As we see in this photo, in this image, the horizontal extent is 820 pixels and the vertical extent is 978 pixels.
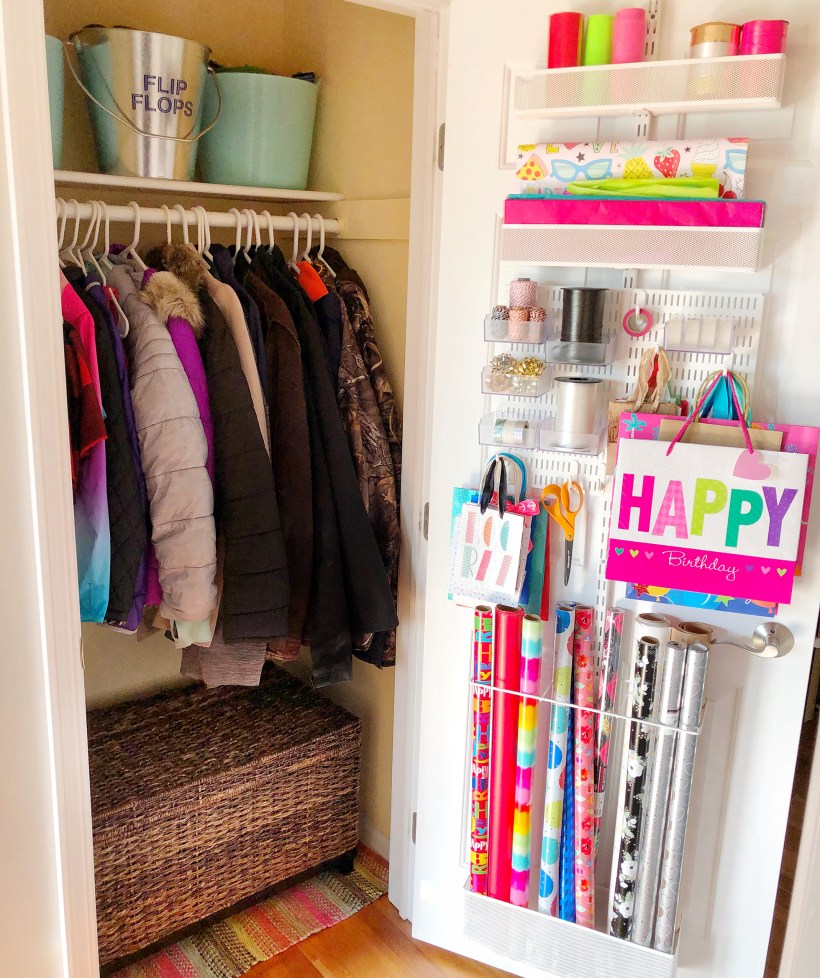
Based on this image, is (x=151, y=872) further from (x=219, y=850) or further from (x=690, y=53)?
(x=690, y=53)

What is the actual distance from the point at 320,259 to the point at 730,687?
1344 millimetres

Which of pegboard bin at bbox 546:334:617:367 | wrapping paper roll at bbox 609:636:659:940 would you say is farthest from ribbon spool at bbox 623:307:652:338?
wrapping paper roll at bbox 609:636:659:940

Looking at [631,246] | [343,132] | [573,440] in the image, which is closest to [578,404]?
[573,440]

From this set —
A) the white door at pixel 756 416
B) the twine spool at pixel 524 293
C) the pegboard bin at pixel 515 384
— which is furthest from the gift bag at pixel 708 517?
the twine spool at pixel 524 293

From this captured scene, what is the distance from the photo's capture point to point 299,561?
198 centimetres

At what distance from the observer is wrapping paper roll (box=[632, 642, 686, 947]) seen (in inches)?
65.9

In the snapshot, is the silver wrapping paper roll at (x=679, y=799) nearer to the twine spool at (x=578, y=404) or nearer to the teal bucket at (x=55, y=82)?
the twine spool at (x=578, y=404)

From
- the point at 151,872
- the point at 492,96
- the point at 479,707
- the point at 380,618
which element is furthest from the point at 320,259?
the point at 151,872

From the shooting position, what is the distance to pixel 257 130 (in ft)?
6.97

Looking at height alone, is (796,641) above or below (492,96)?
below

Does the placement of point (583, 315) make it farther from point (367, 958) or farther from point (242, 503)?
point (367, 958)

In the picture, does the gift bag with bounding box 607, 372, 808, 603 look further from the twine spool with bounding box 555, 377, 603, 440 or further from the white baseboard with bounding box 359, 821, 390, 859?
the white baseboard with bounding box 359, 821, 390, 859

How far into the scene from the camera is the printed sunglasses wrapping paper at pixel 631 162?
1493 millimetres

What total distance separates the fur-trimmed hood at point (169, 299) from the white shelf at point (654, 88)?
73 centimetres
